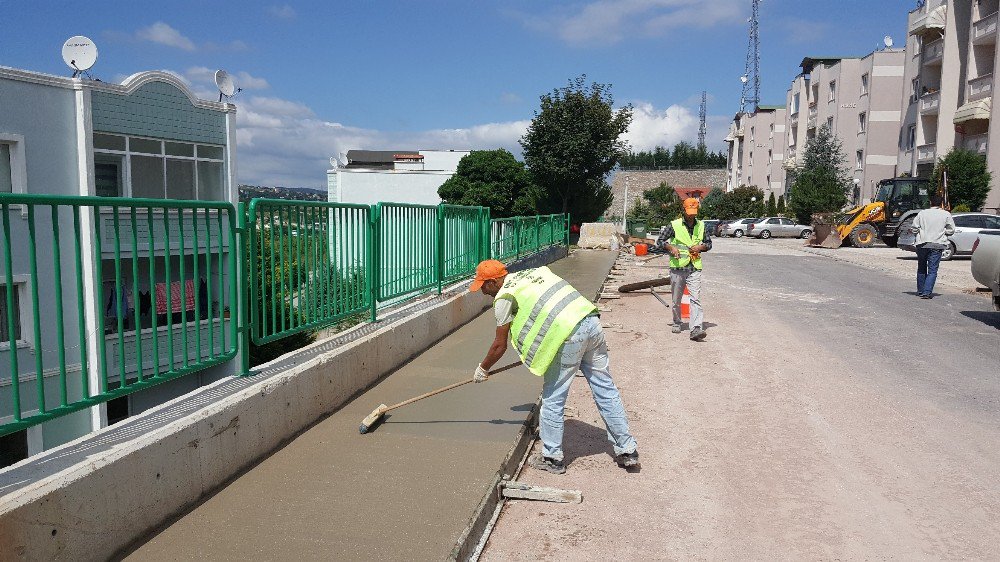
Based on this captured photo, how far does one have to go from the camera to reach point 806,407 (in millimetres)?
5770

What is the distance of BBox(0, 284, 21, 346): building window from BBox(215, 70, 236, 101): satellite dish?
21757 mm

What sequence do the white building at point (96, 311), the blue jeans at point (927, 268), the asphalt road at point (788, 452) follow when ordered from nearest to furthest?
the white building at point (96, 311) → the asphalt road at point (788, 452) → the blue jeans at point (927, 268)

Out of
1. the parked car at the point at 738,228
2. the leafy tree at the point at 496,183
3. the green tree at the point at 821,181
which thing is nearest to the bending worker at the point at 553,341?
the leafy tree at the point at 496,183

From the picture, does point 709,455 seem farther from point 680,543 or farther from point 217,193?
point 217,193

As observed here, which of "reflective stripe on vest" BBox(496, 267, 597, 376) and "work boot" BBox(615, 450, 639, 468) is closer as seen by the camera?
"reflective stripe on vest" BBox(496, 267, 597, 376)

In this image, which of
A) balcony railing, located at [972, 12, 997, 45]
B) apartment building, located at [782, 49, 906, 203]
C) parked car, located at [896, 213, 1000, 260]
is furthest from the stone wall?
parked car, located at [896, 213, 1000, 260]

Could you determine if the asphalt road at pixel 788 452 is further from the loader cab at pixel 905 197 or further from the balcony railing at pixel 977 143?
the balcony railing at pixel 977 143

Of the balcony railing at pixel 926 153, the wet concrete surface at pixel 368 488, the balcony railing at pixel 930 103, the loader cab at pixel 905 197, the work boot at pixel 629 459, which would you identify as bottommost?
the work boot at pixel 629 459

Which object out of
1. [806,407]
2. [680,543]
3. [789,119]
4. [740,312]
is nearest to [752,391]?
[806,407]

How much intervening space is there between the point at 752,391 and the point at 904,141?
3897 centimetres

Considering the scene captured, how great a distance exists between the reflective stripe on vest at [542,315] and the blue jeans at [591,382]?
3.3 inches

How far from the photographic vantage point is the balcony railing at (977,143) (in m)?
29.6

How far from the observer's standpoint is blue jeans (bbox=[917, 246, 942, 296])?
12266 mm

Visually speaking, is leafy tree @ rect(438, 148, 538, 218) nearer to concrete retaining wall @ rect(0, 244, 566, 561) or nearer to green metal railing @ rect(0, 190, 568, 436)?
green metal railing @ rect(0, 190, 568, 436)
